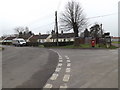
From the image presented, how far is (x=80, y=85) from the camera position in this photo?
5.08m

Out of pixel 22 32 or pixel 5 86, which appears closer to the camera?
pixel 5 86

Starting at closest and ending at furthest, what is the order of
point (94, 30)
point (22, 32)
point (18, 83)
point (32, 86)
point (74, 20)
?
point (32, 86), point (18, 83), point (74, 20), point (94, 30), point (22, 32)

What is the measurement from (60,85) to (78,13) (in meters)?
37.0

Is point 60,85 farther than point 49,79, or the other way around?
point 49,79

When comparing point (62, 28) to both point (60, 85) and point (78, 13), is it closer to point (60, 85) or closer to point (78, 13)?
point (78, 13)

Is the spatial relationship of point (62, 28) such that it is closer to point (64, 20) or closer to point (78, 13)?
point (64, 20)

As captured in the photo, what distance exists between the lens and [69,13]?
4050 centimetres

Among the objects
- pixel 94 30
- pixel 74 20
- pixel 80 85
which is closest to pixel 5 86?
pixel 80 85

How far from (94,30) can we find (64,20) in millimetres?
39591

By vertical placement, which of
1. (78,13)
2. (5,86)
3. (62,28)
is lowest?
(5,86)

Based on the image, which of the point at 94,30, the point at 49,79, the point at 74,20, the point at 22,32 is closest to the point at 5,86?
the point at 49,79

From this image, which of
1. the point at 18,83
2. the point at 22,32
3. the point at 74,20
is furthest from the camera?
the point at 22,32

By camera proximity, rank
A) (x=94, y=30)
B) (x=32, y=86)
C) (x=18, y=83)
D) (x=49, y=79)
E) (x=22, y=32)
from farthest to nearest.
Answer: (x=22, y=32) → (x=94, y=30) → (x=49, y=79) → (x=18, y=83) → (x=32, y=86)

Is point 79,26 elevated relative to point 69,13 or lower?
lower
